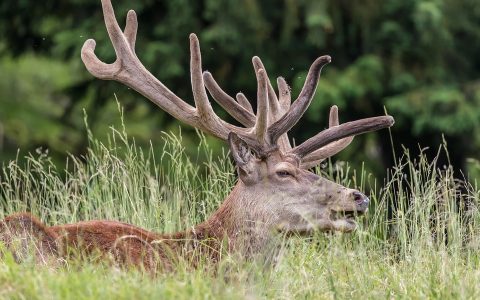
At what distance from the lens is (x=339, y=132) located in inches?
283

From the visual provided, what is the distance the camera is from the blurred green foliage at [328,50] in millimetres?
14164

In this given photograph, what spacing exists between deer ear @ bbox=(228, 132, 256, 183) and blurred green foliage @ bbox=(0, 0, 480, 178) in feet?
21.3

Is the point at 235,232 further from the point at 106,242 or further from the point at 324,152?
the point at 324,152

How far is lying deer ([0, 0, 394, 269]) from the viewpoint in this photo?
6520 mm

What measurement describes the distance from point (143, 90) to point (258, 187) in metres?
0.98

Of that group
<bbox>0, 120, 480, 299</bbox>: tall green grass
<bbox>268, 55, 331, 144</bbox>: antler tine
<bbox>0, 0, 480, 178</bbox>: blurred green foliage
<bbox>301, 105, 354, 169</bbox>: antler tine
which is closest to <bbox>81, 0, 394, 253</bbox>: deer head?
<bbox>268, 55, 331, 144</bbox>: antler tine

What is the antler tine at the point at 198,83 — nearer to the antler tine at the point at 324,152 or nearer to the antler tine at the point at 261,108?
the antler tine at the point at 261,108

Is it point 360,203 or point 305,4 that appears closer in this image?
point 360,203

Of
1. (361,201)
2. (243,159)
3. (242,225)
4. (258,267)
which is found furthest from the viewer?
(243,159)

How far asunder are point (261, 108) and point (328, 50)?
826 centimetres

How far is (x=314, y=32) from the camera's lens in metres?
14.3

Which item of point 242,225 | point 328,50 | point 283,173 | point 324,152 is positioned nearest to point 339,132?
point 283,173

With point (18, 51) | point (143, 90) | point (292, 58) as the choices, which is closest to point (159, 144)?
point (18, 51)

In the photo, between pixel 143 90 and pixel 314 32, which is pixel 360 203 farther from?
pixel 314 32
